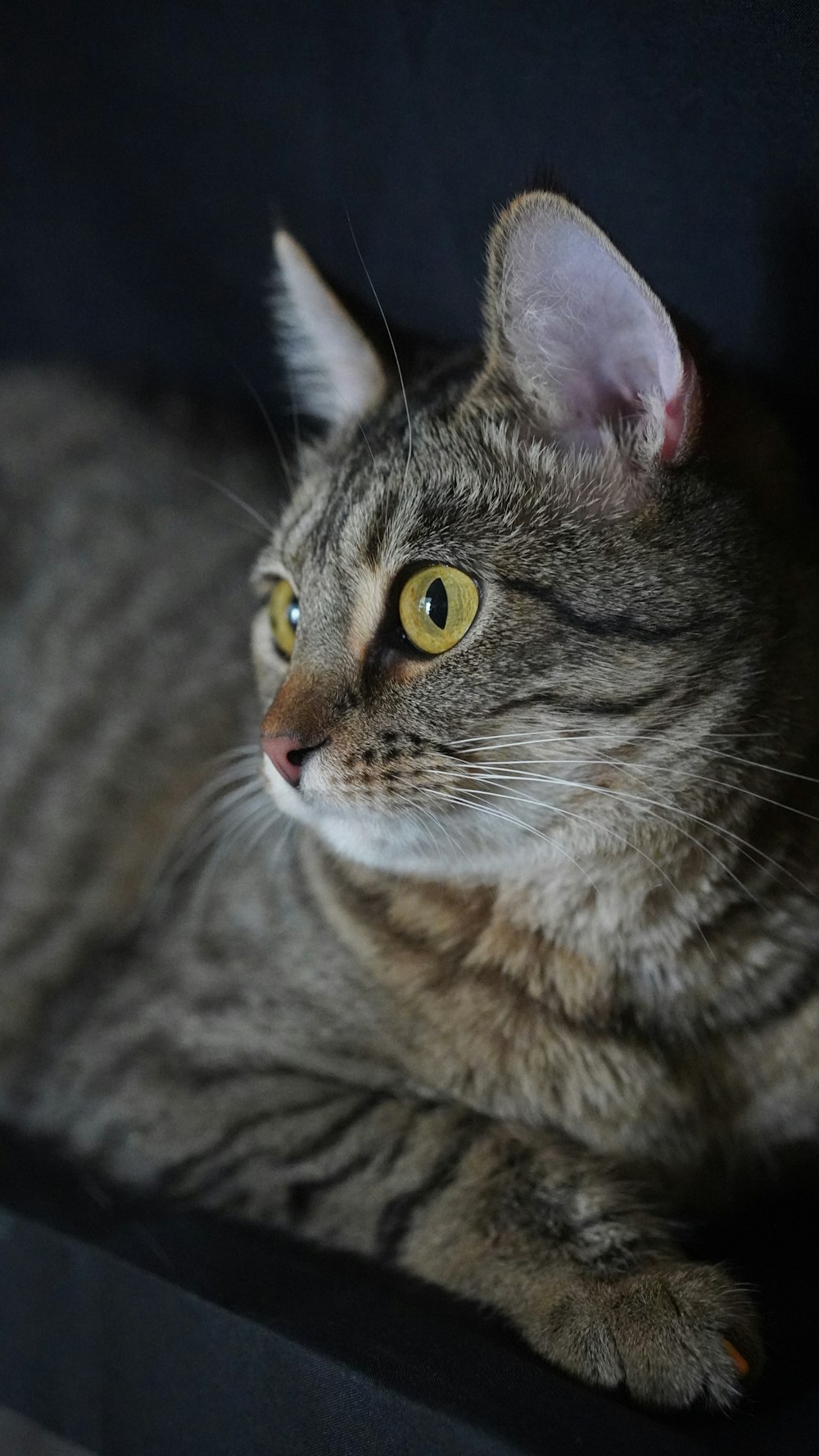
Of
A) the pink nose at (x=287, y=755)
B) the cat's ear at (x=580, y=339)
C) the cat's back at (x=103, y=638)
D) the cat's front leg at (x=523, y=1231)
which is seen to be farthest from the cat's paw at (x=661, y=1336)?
the cat's back at (x=103, y=638)

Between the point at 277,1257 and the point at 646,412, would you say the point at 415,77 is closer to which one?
the point at 646,412

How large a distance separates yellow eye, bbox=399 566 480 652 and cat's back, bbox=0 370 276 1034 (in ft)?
1.86

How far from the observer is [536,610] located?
3.01ft

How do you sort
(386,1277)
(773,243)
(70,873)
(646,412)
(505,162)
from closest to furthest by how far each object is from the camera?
(646,412) < (386,1277) < (773,243) < (505,162) < (70,873)

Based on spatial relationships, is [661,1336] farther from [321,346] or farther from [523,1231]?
[321,346]

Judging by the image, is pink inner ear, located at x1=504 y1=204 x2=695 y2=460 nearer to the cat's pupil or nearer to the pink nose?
the cat's pupil

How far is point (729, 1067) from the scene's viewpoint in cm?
105

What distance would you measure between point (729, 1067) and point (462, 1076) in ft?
0.75

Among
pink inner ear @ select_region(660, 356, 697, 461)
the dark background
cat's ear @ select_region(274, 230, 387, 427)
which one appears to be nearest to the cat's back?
the dark background

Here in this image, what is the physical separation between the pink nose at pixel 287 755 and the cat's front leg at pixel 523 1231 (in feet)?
1.11

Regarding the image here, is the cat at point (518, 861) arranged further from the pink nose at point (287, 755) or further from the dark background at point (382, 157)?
the dark background at point (382, 157)

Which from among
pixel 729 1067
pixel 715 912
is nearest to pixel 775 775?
pixel 715 912

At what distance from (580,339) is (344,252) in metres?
0.72

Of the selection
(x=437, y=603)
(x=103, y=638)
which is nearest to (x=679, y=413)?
(x=437, y=603)
